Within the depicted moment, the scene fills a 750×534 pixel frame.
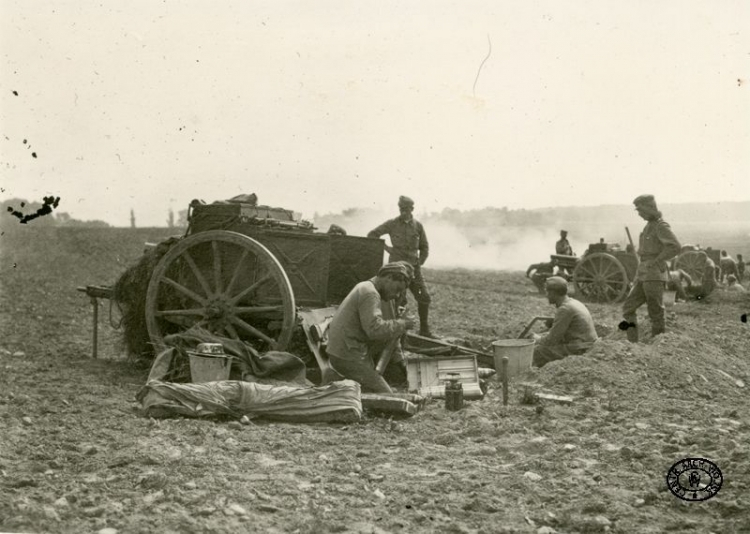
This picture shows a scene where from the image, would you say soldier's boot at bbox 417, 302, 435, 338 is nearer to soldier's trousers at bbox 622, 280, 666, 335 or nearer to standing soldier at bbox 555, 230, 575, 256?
soldier's trousers at bbox 622, 280, 666, 335

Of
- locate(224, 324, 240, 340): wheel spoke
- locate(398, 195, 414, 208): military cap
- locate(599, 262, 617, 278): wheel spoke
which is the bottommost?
locate(224, 324, 240, 340): wheel spoke

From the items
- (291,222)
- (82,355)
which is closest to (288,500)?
(291,222)

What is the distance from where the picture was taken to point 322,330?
741 centimetres

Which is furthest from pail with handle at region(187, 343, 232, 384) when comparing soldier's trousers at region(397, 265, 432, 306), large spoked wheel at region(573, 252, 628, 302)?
large spoked wheel at region(573, 252, 628, 302)

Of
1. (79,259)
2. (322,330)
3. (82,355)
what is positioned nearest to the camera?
(322,330)

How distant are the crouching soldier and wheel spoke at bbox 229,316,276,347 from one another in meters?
2.68

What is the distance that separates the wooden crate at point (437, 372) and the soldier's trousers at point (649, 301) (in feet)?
7.70

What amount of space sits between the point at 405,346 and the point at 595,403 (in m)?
2.38

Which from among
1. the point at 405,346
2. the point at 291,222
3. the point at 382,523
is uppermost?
the point at 291,222

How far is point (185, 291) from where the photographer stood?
7457mm

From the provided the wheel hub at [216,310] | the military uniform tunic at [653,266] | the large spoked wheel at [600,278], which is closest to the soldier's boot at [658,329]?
the military uniform tunic at [653,266]

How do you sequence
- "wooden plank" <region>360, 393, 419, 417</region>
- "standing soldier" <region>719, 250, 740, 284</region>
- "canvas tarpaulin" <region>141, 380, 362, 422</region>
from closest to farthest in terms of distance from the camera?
"canvas tarpaulin" <region>141, 380, 362, 422</region> → "wooden plank" <region>360, 393, 419, 417</region> → "standing soldier" <region>719, 250, 740, 284</region>

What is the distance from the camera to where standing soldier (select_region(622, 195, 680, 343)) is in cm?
815

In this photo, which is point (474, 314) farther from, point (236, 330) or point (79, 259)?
point (79, 259)
